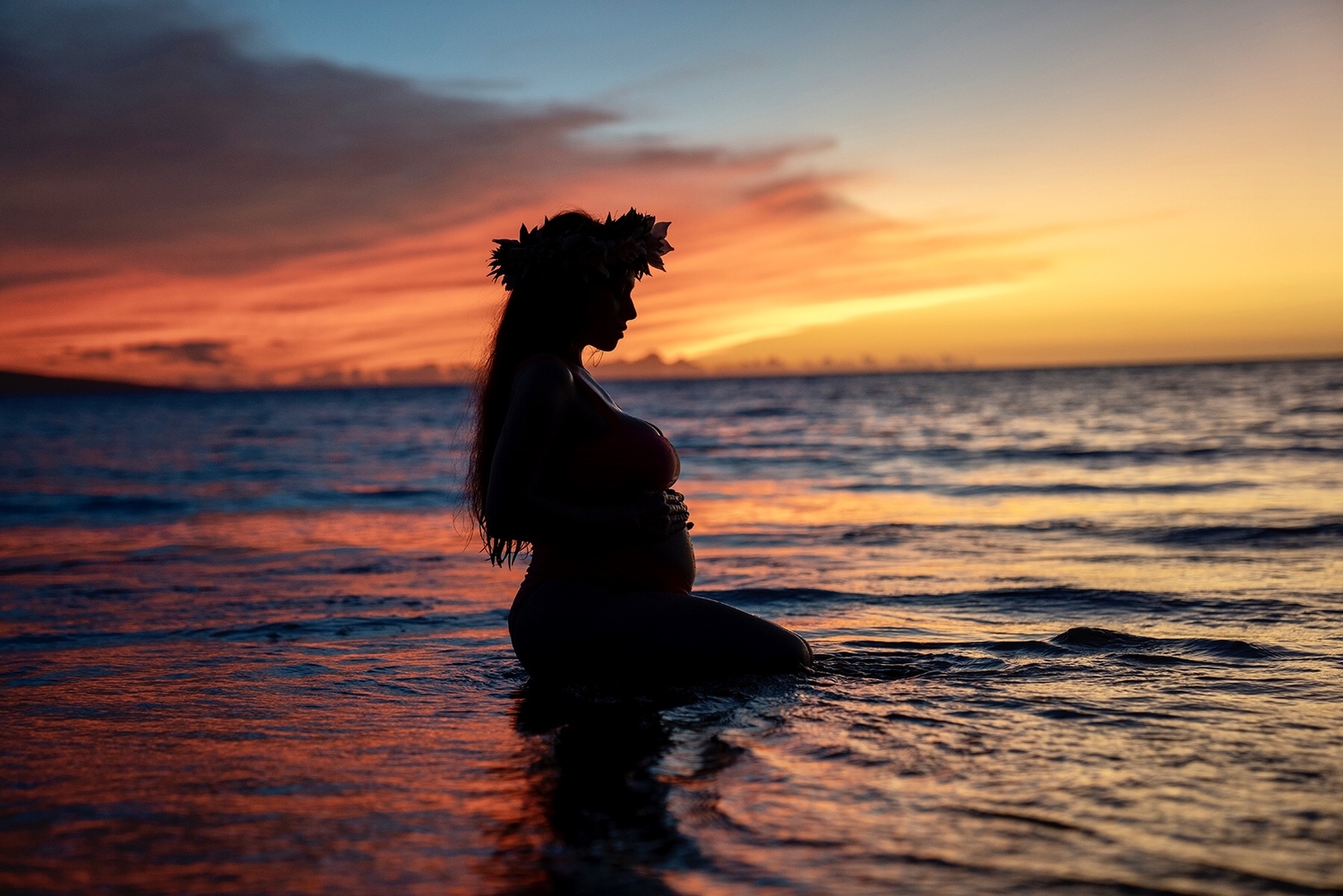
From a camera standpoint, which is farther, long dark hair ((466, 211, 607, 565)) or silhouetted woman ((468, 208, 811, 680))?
long dark hair ((466, 211, 607, 565))

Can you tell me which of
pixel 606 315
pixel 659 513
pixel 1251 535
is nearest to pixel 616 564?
pixel 659 513

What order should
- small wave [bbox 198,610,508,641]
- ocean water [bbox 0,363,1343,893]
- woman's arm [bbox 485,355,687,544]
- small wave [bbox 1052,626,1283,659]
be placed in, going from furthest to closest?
small wave [bbox 198,610,508,641] → small wave [bbox 1052,626,1283,659] → woman's arm [bbox 485,355,687,544] → ocean water [bbox 0,363,1343,893]

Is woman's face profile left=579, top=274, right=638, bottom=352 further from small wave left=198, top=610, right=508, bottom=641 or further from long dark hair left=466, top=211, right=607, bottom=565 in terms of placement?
small wave left=198, top=610, right=508, bottom=641

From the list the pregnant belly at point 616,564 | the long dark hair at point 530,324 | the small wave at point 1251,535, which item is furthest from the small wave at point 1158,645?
the small wave at point 1251,535

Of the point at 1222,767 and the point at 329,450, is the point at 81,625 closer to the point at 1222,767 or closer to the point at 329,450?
the point at 1222,767

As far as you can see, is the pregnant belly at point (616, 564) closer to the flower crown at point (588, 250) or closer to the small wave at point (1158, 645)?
the flower crown at point (588, 250)

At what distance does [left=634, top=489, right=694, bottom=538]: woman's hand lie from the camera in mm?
4695

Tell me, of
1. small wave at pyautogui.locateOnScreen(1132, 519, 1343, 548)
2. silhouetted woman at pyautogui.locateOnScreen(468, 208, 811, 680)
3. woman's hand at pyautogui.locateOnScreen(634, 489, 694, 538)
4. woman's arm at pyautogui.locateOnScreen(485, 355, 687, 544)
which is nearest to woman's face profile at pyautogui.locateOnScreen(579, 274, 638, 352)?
silhouetted woman at pyautogui.locateOnScreen(468, 208, 811, 680)

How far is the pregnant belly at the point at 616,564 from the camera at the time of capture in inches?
188

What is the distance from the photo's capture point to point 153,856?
303 centimetres

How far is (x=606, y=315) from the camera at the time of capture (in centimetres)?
477

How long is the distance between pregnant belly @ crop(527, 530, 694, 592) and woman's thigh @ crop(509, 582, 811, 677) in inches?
2.3

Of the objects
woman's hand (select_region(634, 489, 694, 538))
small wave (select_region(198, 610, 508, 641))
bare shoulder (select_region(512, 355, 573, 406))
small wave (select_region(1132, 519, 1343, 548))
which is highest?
bare shoulder (select_region(512, 355, 573, 406))

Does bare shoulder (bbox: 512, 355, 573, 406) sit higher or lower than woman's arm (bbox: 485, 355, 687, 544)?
higher
